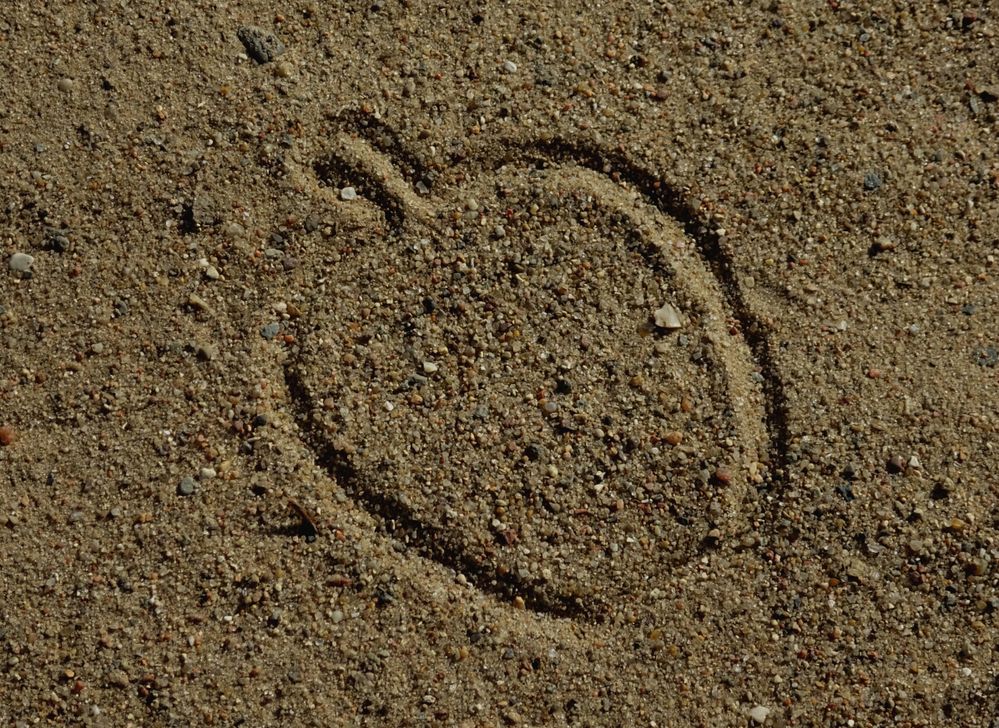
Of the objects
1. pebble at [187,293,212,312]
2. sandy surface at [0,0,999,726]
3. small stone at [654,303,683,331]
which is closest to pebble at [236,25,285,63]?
sandy surface at [0,0,999,726]

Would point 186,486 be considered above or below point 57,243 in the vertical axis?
below

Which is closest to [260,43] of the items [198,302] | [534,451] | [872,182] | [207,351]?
[198,302]

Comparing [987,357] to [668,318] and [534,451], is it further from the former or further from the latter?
[534,451]

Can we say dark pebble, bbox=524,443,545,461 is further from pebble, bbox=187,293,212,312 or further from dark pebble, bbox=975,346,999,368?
dark pebble, bbox=975,346,999,368

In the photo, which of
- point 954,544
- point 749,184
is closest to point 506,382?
point 749,184

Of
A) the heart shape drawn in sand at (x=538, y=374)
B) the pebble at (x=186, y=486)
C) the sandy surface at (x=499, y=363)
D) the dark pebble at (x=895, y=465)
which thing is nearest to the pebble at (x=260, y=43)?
the sandy surface at (x=499, y=363)

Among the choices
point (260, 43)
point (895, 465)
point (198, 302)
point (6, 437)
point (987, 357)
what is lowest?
point (6, 437)

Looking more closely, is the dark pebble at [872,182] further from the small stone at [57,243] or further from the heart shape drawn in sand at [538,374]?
the small stone at [57,243]
